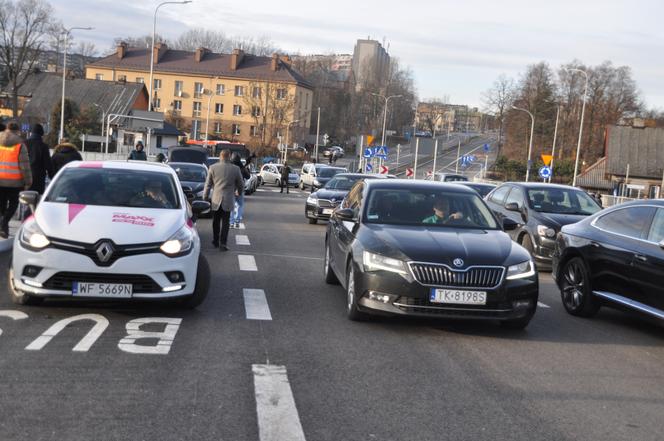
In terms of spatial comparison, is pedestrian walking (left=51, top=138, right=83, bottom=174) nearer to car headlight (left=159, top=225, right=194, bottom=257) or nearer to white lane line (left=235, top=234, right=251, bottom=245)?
white lane line (left=235, top=234, right=251, bottom=245)

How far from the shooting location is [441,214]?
31.2ft

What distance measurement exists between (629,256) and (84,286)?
5619 mm

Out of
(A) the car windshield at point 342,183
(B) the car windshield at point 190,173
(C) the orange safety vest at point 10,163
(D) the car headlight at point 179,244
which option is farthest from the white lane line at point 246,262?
(A) the car windshield at point 342,183

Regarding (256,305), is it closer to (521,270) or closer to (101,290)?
(101,290)

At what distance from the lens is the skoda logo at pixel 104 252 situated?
25.3ft

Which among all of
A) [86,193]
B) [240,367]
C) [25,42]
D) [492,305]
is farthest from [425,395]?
[25,42]

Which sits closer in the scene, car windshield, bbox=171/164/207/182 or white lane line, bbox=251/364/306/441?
white lane line, bbox=251/364/306/441

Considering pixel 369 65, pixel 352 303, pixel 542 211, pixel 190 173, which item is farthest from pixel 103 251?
pixel 369 65

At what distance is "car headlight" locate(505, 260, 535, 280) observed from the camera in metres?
8.19

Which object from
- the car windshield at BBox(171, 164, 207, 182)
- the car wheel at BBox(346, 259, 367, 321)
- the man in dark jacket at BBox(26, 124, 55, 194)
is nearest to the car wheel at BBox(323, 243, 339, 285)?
the car wheel at BBox(346, 259, 367, 321)

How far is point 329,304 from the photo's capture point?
968cm

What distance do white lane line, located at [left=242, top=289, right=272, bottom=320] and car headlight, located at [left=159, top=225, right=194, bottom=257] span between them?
37.6 inches

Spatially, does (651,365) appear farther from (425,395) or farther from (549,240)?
(549,240)

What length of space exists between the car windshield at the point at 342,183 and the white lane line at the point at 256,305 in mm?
14121
